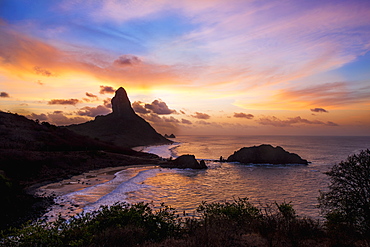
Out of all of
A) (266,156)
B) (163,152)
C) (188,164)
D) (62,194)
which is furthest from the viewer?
(163,152)

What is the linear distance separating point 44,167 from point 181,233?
33219 millimetres

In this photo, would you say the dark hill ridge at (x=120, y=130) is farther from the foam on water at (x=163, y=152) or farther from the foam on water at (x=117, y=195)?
the foam on water at (x=117, y=195)

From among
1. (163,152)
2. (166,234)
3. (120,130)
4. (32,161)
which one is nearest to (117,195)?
(166,234)

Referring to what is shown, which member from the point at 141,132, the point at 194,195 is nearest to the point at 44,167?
the point at 194,195

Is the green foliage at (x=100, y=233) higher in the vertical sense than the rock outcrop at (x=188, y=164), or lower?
higher

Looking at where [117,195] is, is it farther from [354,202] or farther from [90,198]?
[354,202]

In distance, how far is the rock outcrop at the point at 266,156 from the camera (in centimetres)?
5609

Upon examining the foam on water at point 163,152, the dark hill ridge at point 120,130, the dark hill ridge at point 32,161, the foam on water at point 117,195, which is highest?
the dark hill ridge at point 120,130

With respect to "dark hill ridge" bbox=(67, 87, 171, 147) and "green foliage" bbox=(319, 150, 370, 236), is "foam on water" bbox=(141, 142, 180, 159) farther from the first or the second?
"green foliage" bbox=(319, 150, 370, 236)

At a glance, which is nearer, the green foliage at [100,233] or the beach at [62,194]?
the green foliage at [100,233]

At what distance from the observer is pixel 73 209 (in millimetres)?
18078

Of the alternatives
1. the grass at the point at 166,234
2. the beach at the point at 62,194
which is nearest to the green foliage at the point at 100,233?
the grass at the point at 166,234

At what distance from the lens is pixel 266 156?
57531mm

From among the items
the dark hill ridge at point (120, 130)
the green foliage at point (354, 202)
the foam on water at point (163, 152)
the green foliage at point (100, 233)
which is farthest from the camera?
the dark hill ridge at point (120, 130)
